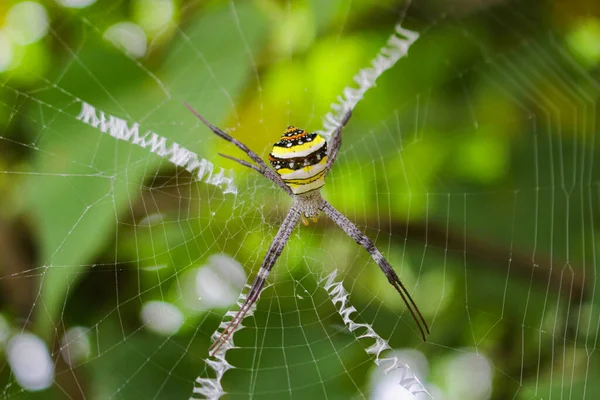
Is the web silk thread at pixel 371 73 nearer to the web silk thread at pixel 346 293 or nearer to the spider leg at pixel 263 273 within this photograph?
the web silk thread at pixel 346 293

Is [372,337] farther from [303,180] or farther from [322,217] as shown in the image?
[303,180]

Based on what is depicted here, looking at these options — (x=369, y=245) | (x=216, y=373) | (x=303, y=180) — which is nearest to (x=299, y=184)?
(x=303, y=180)

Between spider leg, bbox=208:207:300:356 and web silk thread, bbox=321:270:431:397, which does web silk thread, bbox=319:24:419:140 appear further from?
web silk thread, bbox=321:270:431:397

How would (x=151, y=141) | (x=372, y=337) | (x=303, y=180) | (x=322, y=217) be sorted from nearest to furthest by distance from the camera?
1. (x=151, y=141)
2. (x=303, y=180)
3. (x=372, y=337)
4. (x=322, y=217)

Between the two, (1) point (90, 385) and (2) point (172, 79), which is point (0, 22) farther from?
(1) point (90, 385)

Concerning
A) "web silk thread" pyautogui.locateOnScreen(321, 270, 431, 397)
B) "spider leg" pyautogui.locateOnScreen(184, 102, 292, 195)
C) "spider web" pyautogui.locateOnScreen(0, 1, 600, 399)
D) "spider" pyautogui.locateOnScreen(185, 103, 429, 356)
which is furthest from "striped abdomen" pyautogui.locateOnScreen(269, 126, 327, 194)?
"web silk thread" pyautogui.locateOnScreen(321, 270, 431, 397)

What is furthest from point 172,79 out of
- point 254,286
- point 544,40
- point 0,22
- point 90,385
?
point 544,40
